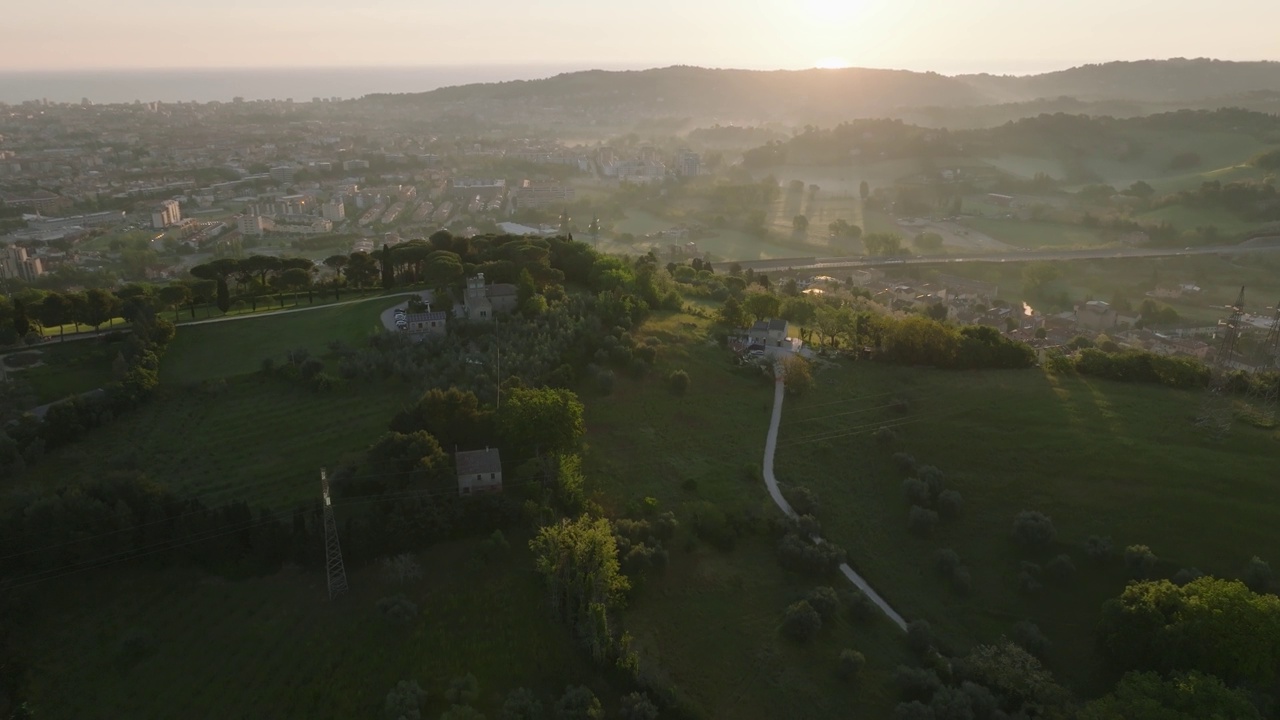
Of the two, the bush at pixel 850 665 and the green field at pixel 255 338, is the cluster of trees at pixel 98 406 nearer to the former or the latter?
the green field at pixel 255 338

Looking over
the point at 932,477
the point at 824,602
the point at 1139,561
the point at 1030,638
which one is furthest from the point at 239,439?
the point at 1139,561

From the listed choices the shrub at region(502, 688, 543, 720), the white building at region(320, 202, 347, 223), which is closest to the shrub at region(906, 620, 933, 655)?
the shrub at region(502, 688, 543, 720)

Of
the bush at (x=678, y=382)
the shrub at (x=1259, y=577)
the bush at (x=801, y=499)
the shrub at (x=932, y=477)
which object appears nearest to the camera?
the shrub at (x=1259, y=577)

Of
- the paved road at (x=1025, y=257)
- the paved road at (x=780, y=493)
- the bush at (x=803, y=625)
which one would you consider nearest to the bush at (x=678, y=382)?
the paved road at (x=780, y=493)

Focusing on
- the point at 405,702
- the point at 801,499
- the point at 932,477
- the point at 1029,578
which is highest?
the point at 932,477

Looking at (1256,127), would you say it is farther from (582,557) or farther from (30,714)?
(30,714)

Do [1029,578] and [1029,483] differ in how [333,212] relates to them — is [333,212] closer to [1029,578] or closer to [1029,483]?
[1029,483]
